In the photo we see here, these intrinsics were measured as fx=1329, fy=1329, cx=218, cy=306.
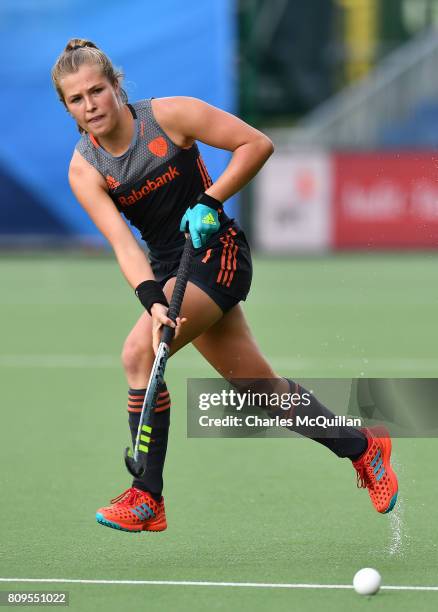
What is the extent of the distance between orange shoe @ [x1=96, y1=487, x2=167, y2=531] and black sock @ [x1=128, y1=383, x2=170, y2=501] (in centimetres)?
4

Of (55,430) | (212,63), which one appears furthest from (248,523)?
(212,63)

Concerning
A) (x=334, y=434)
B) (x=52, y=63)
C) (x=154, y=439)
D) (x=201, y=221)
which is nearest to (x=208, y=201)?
(x=201, y=221)

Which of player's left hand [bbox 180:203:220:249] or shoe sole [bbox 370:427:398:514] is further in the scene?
shoe sole [bbox 370:427:398:514]

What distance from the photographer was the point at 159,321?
481 centimetres

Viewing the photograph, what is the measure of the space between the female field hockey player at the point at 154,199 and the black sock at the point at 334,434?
216mm

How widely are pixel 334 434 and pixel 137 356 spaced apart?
2.95ft

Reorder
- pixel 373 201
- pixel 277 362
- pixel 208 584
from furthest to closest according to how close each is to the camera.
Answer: pixel 373 201, pixel 277 362, pixel 208 584

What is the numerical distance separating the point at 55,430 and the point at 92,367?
232 cm

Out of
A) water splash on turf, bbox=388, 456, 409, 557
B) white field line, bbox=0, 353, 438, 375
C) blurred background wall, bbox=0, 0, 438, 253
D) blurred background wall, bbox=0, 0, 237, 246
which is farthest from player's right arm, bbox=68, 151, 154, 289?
blurred background wall, bbox=0, 0, 237, 246

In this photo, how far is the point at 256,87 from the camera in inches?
1104

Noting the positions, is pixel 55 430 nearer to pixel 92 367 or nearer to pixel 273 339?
pixel 92 367

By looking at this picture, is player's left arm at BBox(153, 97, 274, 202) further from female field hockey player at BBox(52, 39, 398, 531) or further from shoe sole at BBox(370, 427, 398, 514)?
shoe sole at BBox(370, 427, 398, 514)

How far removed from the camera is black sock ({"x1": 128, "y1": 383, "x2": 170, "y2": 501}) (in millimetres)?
5023

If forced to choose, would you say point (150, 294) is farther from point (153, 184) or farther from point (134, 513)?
point (134, 513)
